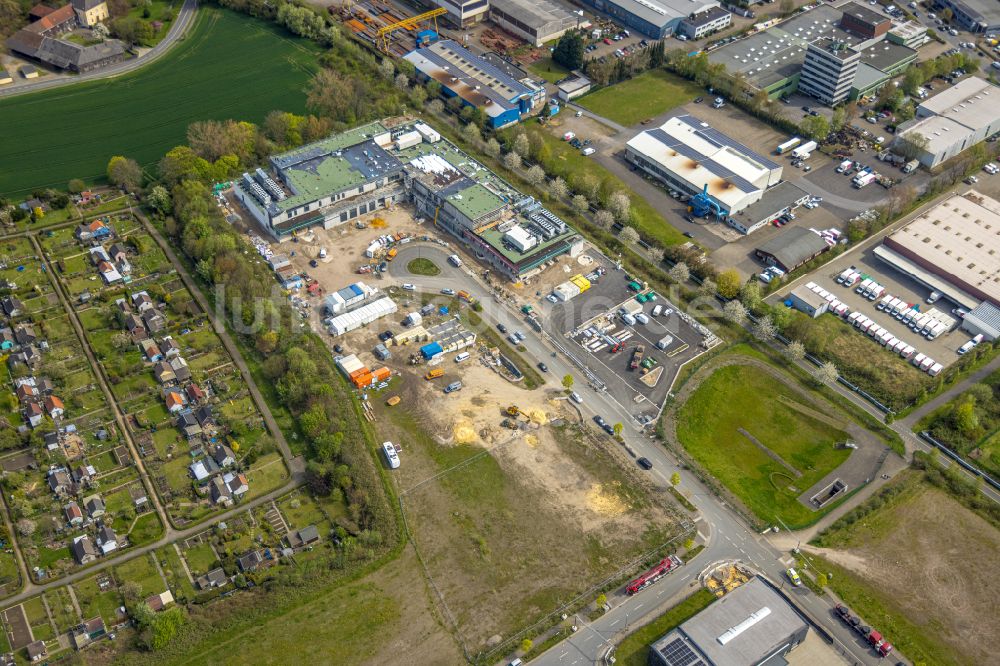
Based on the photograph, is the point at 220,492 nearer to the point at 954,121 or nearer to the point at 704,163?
the point at 704,163

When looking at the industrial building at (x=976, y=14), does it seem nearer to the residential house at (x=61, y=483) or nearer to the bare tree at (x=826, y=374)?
the bare tree at (x=826, y=374)

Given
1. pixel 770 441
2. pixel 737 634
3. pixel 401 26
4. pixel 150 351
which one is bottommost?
pixel 770 441

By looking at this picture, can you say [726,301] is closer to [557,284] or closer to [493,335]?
[557,284]

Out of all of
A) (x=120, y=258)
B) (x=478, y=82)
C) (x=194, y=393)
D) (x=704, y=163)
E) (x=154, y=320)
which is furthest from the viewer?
(x=478, y=82)

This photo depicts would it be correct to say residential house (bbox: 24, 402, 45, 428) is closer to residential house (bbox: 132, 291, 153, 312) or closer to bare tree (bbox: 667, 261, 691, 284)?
residential house (bbox: 132, 291, 153, 312)

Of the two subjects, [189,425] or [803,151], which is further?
[803,151]

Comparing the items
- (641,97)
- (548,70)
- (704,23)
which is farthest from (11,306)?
(704,23)

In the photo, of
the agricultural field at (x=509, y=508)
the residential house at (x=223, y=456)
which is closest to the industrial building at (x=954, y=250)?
the agricultural field at (x=509, y=508)
